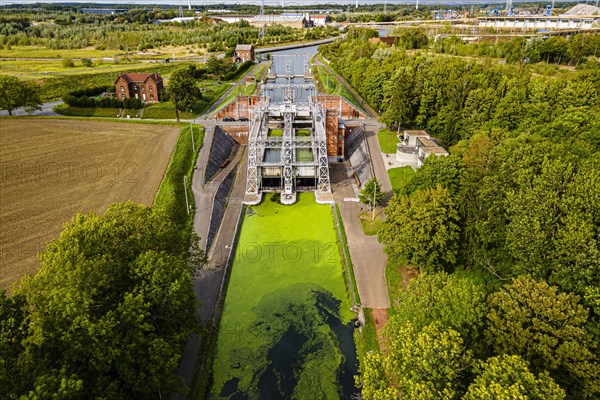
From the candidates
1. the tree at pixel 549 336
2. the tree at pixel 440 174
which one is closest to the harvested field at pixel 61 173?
the tree at pixel 440 174

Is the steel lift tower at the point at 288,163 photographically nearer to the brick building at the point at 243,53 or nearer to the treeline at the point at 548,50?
the treeline at the point at 548,50

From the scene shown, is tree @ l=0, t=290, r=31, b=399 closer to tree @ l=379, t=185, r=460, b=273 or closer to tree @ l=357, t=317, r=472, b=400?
tree @ l=357, t=317, r=472, b=400

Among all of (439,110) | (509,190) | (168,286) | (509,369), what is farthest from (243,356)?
(439,110)

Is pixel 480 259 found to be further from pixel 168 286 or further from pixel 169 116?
pixel 169 116

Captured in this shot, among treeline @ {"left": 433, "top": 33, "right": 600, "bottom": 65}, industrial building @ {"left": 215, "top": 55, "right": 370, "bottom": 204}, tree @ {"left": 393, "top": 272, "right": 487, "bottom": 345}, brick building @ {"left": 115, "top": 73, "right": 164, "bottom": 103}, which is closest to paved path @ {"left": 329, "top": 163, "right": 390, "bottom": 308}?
industrial building @ {"left": 215, "top": 55, "right": 370, "bottom": 204}

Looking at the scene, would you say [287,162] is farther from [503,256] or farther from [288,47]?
[288,47]
